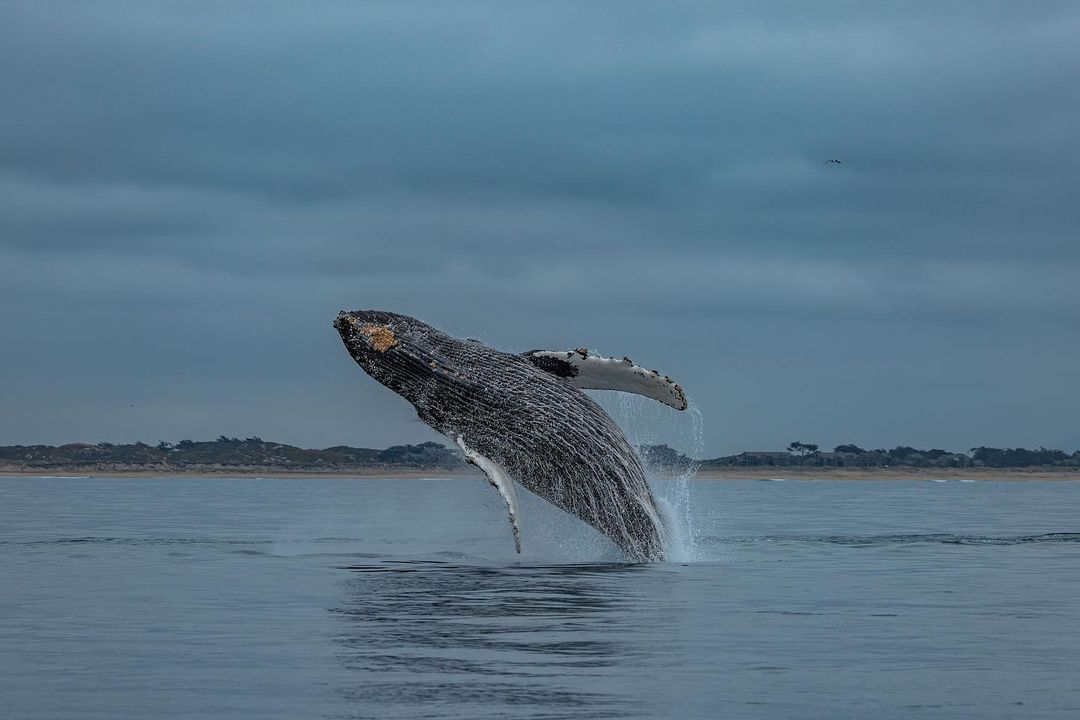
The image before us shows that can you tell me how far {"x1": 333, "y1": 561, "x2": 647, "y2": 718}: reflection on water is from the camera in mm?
10508

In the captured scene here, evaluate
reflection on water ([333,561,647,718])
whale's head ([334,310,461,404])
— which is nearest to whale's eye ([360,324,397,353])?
whale's head ([334,310,461,404])

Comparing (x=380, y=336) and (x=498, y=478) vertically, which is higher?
(x=380, y=336)

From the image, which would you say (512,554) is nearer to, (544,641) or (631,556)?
(631,556)

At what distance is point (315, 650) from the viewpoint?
12945 mm

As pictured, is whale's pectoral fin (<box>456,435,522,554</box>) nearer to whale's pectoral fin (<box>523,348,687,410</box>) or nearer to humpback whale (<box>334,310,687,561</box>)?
humpback whale (<box>334,310,687,561</box>)

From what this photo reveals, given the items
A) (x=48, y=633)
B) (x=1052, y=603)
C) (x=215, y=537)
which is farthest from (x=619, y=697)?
(x=215, y=537)

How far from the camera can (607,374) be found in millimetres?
22234

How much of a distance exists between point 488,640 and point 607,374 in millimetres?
9205

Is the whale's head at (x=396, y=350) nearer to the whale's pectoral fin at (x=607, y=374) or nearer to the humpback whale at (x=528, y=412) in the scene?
the humpback whale at (x=528, y=412)

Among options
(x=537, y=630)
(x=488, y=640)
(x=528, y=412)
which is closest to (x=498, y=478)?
(x=528, y=412)

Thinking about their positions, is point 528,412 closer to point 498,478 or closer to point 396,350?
point 498,478

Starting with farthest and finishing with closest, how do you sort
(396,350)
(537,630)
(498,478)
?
(396,350), (498,478), (537,630)

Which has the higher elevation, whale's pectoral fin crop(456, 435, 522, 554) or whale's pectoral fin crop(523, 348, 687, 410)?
whale's pectoral fin crop(523, 348, 687, 410)

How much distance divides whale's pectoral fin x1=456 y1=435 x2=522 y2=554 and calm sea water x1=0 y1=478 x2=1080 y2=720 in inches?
36.0
